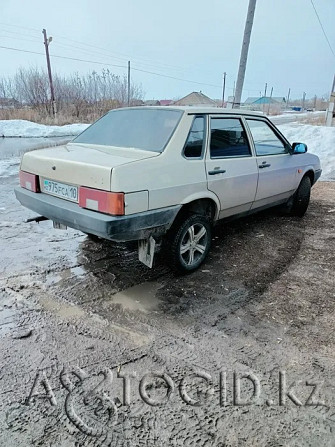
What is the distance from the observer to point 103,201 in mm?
2918

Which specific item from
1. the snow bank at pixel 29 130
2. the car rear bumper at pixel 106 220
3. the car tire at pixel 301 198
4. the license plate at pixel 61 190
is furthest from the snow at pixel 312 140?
the car rear bumper at pixel 106 220

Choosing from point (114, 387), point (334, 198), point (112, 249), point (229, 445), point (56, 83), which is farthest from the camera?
point (56, 83)

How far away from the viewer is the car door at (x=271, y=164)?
4.55 metres

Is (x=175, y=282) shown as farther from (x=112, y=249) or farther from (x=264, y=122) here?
(x=264, y=122)

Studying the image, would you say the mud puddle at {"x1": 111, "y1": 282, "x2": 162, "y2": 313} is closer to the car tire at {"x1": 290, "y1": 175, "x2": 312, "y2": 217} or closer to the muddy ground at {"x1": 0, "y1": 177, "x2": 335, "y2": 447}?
the muddy ground at {"x1": 0, "y1": 177, "x2": 335, "y2": 447}

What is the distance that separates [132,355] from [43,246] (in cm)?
236

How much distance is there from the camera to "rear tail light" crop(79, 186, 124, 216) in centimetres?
287

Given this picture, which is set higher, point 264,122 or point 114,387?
point 264,122

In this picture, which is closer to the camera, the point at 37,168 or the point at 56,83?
the point at 37,168

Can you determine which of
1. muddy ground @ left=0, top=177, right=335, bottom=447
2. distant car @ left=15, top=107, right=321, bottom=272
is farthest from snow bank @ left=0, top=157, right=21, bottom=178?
distant car @ left=15, top=107, right=321, bottom=272

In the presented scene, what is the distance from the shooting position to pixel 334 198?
23.7 ft

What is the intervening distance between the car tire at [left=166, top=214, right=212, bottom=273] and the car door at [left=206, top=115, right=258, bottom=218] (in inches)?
15.2

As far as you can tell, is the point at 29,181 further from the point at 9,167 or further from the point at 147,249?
the point at 9,167

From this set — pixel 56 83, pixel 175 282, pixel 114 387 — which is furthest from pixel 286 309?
pixel 56 83
